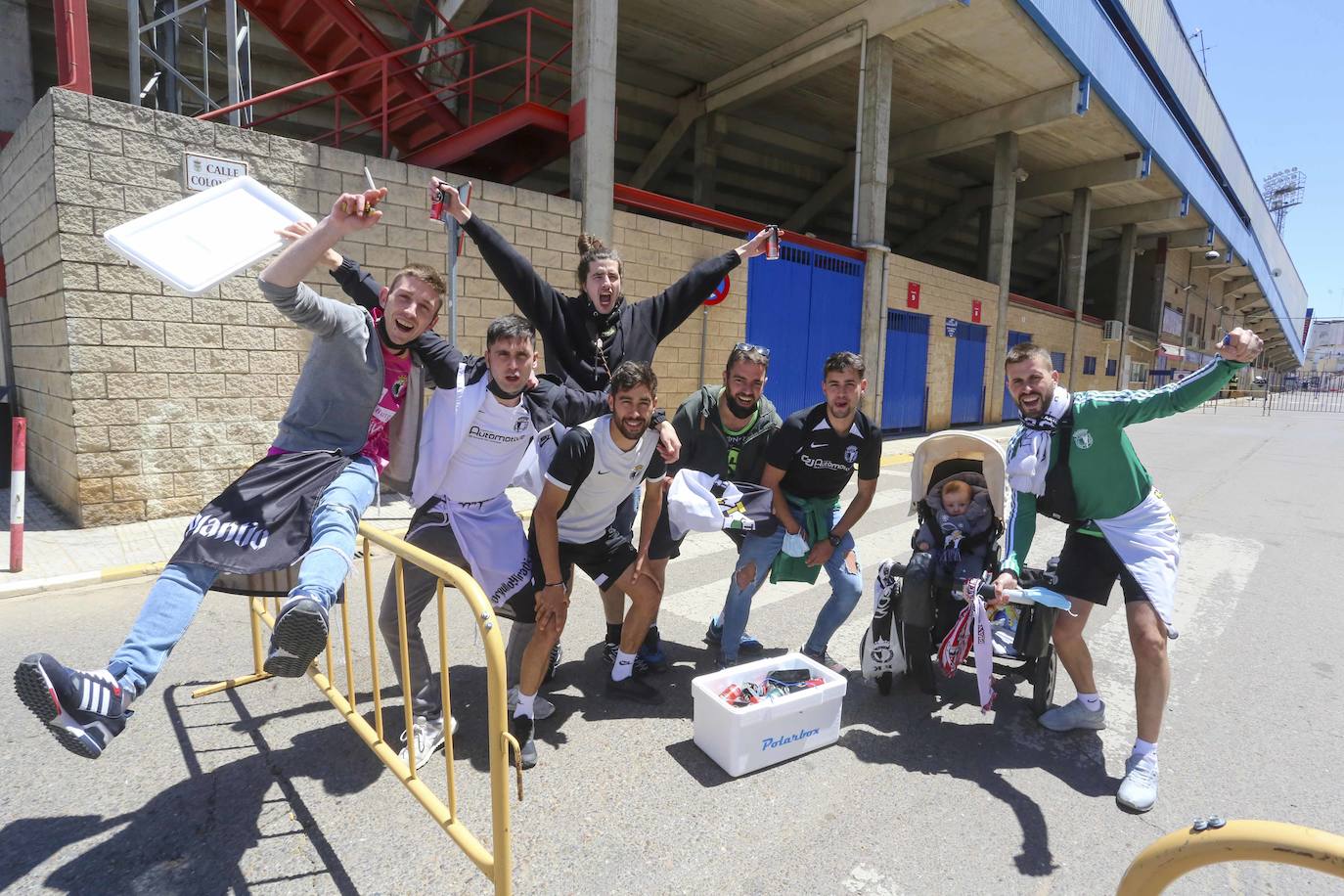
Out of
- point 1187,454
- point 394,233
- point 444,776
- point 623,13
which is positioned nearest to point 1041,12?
point 623,13

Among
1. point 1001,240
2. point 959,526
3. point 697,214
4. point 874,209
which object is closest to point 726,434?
point 959,526

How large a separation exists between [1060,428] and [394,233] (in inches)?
292

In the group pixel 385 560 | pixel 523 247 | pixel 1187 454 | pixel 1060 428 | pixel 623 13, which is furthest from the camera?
pixel 1187 454

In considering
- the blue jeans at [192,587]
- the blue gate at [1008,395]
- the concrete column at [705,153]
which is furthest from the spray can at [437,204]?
the blue gate at [1008,395]

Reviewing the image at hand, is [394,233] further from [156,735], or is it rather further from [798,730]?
[798,730]

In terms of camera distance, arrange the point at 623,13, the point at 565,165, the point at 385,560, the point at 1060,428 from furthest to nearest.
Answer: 1. the point at 565,165
2. the point at 623,13
3. the point at 385,560
4. the point at 1060,428

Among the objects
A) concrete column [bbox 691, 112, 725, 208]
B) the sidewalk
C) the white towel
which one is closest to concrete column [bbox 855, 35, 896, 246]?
concrete column [bbox 691, 112, 725, 208]

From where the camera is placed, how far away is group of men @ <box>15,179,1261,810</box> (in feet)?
8.43

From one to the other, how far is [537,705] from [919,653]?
2025 millimetres

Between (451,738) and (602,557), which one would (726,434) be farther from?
(451,738)

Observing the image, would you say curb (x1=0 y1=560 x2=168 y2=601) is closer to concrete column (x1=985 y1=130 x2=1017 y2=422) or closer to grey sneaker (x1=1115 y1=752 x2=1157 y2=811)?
grey sneaker (x1=1115 y1=752 x2=1157 y2=811)

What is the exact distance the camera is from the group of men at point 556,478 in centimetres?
257

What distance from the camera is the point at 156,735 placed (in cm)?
319

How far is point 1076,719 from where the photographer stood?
3535 millimetres
